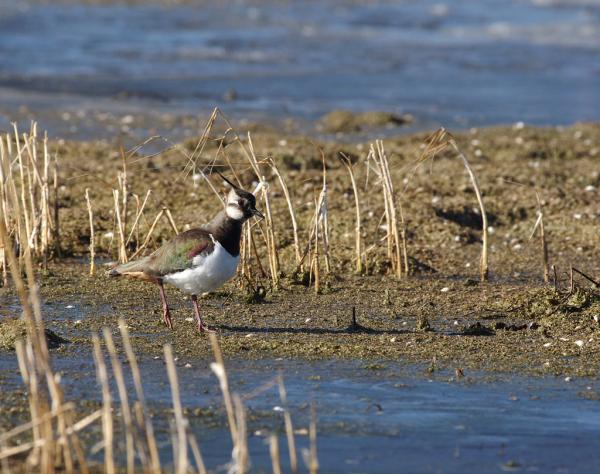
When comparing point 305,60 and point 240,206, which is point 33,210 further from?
point 305,60

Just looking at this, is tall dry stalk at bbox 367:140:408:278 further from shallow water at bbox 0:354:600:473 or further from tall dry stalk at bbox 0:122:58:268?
tall dry stalk at bbox 0:122:58:268

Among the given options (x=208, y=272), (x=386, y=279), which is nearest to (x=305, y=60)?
(x=386, y=279)

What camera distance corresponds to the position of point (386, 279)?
9141 mm

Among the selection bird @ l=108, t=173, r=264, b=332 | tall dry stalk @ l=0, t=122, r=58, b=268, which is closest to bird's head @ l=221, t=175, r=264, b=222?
bird @ l=108, t=173, r=264, b=332

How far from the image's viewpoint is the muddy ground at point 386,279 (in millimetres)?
7430

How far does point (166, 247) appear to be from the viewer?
7.68m

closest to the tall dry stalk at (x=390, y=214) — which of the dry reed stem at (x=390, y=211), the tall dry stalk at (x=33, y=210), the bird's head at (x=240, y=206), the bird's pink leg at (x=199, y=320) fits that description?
the dry reed stem at (x=390, y=211)

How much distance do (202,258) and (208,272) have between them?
0.10m

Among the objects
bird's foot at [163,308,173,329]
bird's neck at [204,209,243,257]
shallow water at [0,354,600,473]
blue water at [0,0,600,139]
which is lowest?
shallow water at [0,354,600,473]

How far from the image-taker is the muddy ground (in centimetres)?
743

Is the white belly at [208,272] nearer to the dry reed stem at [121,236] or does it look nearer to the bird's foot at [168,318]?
the bird's foot at [168,318]

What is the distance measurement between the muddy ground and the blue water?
14.2 ft

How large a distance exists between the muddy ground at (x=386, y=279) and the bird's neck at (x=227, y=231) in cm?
57

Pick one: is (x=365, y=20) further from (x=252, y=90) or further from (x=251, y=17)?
(x=252, y=90)
